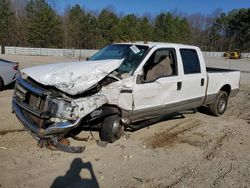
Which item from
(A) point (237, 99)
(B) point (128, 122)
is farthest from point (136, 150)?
(A) point (237, 99)

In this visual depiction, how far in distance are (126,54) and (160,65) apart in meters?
0.76

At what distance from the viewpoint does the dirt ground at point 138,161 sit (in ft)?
14.2

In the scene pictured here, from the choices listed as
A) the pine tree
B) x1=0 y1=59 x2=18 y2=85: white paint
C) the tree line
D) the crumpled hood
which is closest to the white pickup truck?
the crumpled hood

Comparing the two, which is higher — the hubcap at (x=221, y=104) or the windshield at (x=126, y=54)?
the windshield at (x=126, y=54)

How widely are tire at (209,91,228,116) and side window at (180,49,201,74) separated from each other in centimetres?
148

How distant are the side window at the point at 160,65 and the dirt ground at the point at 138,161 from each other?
126cm

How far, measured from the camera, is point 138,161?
504cm

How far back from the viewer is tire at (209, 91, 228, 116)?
820 cm

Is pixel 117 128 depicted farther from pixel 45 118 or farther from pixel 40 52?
pixel 40 52

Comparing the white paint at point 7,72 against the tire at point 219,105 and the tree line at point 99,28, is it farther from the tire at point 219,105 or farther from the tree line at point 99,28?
the tree line at point 99,28

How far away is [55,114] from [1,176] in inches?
45.7

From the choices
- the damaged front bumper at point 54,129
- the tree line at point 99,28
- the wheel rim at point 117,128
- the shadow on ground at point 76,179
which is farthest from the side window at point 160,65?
the tree line at point 99,28

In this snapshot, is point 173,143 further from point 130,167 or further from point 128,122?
point 130,167

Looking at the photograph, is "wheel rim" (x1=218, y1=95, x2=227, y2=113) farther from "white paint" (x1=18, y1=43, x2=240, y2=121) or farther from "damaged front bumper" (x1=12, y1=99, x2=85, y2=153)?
"damaged front bumper" (x1=12, y1=99, x2=85, y2=153)
